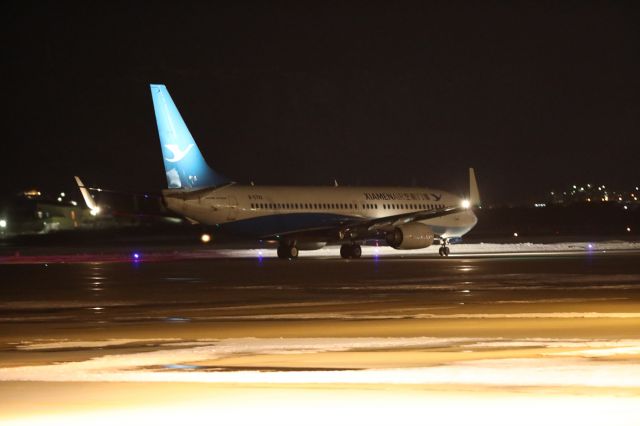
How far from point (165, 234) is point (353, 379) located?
→ 9382 cm

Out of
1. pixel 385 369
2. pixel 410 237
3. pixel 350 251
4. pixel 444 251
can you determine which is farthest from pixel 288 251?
pixel 385 369

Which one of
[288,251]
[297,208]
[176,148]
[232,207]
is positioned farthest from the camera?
[297,208]

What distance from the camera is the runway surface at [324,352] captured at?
11047 mm

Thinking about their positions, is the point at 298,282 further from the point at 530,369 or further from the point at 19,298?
the point at 530,369

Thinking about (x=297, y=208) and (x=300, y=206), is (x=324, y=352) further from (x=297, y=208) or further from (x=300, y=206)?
(x=300, y=206)

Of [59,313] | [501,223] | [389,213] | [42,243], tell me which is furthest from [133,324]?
Result: [501,223]

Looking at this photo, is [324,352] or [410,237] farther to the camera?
[410,237]

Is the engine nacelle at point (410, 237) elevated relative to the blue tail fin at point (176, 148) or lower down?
lower down

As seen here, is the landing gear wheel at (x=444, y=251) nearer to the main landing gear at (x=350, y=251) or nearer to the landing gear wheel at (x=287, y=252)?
the main landing gear at (x=350, y=251)

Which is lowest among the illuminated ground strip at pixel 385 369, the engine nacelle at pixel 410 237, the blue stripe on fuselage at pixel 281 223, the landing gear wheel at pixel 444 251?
the illuminated ground strip at pixel 385 369

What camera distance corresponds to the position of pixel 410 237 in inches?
2165

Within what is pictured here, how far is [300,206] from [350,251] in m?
3.22

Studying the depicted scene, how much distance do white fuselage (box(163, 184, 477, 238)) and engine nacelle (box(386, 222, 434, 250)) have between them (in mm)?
3042

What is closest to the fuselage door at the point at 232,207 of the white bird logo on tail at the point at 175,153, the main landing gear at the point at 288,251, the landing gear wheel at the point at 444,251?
the white bird logo on tail at the point at 175,153
